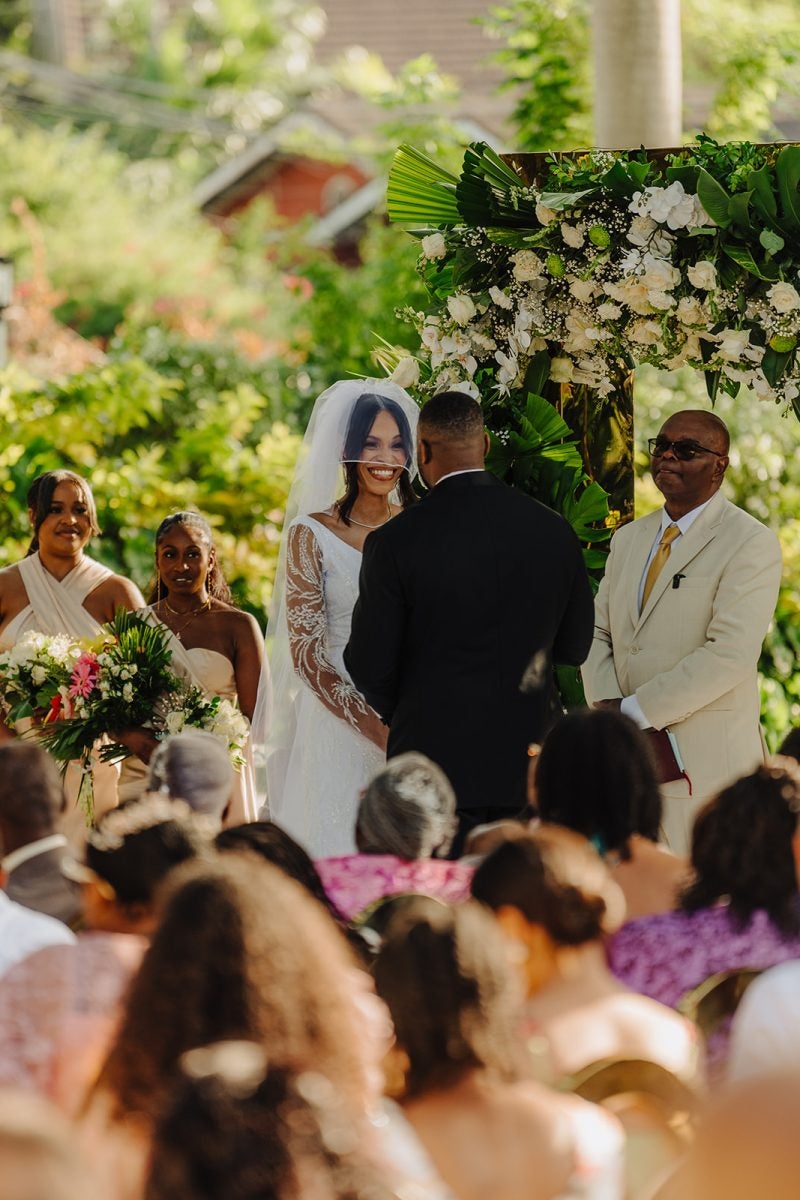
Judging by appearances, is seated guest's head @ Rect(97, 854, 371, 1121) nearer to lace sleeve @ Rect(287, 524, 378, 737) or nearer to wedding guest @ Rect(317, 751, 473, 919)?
wedding guest @ Rect(317, 751, 473, 919)

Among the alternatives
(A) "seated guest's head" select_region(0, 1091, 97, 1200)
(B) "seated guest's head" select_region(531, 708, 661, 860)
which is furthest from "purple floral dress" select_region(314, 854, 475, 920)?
(A) "seated guest's head" select_region(0, 1091, 97, 1200)

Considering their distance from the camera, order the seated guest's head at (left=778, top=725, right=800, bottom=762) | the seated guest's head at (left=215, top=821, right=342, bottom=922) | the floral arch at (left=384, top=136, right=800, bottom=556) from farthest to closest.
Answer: the floral arch at (left=384, top=136, right=800, bottom=556) < the seated guest's head at (left=778, top=725, right=800, bottom=762) < the seated guest's head at (left=215, top=821, right=342, bottom=922)

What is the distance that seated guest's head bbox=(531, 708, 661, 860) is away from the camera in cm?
436

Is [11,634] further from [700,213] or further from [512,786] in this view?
[700,213]

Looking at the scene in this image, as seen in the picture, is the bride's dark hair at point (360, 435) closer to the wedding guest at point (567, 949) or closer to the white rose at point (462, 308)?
the white rose at point (462, 308)

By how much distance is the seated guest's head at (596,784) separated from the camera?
14.3 feet

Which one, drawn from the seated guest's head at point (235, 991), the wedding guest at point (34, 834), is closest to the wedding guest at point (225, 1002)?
the seated guest's head at point (235, 991)

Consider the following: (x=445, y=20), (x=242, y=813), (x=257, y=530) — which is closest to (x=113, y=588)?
(x=242, y=813)

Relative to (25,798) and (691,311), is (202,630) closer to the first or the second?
(691,311)

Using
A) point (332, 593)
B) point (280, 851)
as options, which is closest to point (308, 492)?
point (332, 593)

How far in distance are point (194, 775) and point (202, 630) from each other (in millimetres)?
2594

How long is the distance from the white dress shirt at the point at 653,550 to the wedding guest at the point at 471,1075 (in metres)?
3.37

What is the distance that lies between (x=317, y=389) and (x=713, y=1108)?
12785 mm

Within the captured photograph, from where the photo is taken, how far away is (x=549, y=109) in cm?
1478
